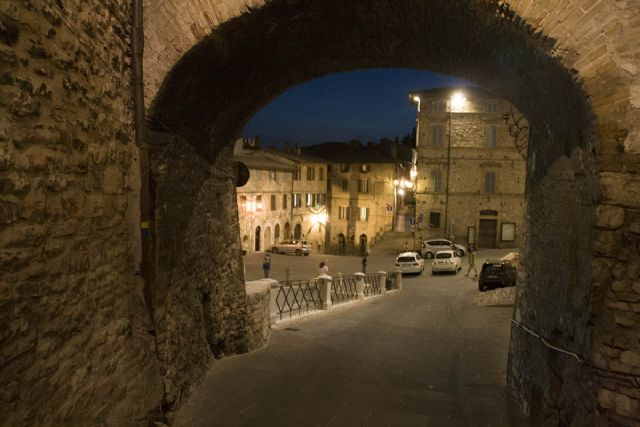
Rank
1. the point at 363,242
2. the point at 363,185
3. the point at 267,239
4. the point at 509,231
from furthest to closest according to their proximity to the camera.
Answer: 1. the point at 363,242
2. the point at 363,185
3. the point at 267,239
4. the point at 509,231

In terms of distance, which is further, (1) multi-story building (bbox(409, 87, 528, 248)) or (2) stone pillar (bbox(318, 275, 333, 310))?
(1) multi-story building (bbox(409, 87, 528, 248))

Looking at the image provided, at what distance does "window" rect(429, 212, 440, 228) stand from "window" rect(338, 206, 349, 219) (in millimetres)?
15586

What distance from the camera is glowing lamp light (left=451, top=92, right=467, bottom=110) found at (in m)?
33.1

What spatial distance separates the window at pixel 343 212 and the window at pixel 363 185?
241 centimetres

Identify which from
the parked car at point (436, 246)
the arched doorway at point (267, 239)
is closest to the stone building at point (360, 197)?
the arched doorway at point (267, 239)

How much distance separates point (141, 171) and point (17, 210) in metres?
1.93

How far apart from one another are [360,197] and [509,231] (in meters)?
17.7

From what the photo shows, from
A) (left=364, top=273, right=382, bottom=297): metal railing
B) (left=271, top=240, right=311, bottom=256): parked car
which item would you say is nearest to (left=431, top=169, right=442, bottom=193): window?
(left=271, top=240, right=311, bottom=256): parked car

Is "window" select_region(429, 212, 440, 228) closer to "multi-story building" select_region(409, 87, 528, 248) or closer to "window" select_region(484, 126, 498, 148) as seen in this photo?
"multi-story building" select_region(409, 87, 528, 248)

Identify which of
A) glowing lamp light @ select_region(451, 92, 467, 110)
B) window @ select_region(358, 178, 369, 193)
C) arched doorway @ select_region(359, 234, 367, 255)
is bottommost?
arched doorway @ select_region(359, 234, 367, 255)

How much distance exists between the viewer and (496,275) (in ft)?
60.8

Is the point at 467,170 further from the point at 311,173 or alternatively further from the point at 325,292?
the point at 325,292

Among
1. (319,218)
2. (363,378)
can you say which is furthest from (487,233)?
(363,378)

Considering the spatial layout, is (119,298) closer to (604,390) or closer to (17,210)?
(17,210)
